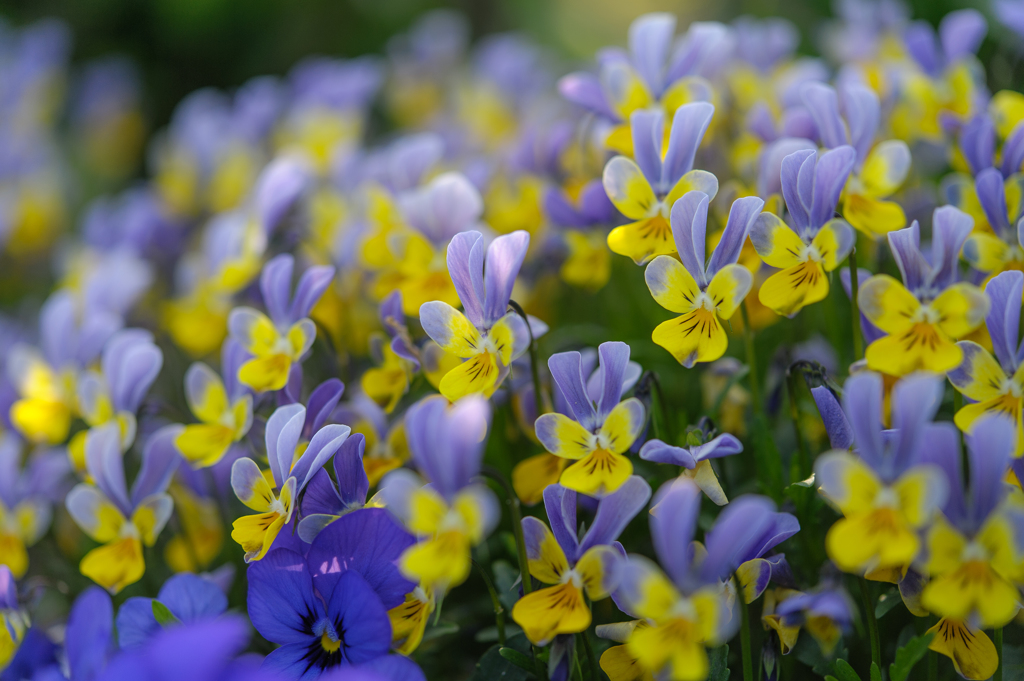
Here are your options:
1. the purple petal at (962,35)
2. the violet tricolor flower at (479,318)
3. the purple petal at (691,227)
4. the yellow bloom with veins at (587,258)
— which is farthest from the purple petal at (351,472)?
the purple petal at (962,35)

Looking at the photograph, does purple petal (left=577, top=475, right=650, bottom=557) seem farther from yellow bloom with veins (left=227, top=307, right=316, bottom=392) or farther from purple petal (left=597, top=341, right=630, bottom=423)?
yellow bloom with veins (left=227, top=307, right=316, bottom=392)

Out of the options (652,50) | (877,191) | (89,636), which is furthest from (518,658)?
(652,50)

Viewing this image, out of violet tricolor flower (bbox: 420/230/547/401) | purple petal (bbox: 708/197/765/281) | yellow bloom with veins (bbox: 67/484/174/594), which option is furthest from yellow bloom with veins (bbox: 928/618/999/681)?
yellow bloom with veins (bbox: 67/484/174/594)

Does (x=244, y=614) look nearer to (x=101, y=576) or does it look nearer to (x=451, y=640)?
(x=101, y=576)

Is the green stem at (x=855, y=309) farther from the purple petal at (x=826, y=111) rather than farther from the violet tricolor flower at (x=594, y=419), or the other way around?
the violet tricolor flower at (x=594, y=419)

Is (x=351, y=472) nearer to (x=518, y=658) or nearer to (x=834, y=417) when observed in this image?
(x=518, y=658)
